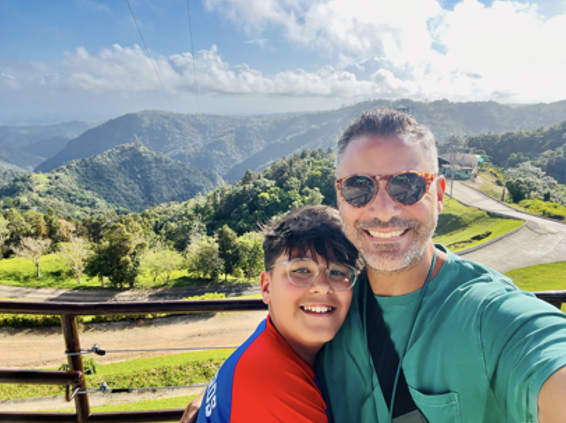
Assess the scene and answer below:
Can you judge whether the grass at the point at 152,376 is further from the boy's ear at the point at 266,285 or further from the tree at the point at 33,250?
the tree at the point at 33,250

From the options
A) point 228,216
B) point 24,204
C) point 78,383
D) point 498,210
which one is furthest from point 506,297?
point 24,204

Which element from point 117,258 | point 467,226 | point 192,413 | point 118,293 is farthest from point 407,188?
point 467,226

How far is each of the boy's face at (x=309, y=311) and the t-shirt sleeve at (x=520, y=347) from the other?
64cm

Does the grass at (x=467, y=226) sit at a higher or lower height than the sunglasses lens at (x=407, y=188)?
lower

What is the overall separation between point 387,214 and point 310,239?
1.34ft

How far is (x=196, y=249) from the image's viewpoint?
95.7 feet

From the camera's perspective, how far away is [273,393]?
1.42 m

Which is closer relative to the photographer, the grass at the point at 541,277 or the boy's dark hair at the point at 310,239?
the boy's dark hair at the point at 310,239

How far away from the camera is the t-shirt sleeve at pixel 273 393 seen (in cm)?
141

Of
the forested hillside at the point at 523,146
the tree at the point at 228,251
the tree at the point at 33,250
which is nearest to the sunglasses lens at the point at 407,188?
the tree at the point at 228,251

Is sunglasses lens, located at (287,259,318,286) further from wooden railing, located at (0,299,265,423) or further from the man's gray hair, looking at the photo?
wooden railing, located at (0,299,265,423)

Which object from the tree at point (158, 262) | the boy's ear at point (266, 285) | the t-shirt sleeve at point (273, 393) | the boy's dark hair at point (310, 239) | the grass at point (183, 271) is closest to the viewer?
the t-shirt sleeve at point (273, 393)

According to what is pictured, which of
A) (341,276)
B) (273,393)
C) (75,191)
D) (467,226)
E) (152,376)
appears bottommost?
(75,191)

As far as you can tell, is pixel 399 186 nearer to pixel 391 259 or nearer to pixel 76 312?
pixel 391 259
